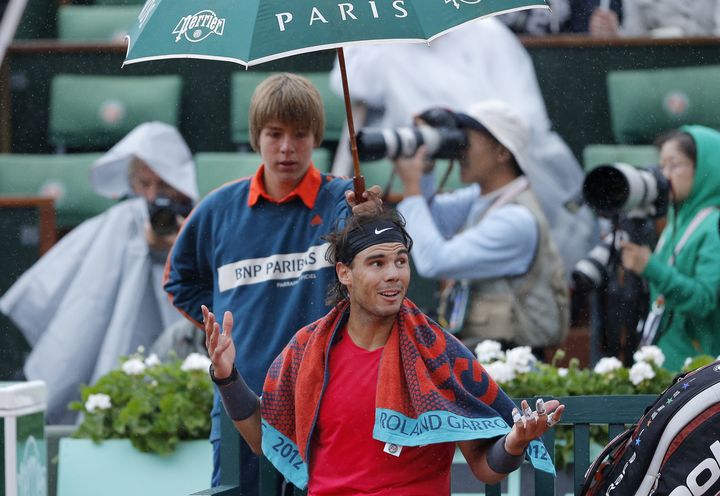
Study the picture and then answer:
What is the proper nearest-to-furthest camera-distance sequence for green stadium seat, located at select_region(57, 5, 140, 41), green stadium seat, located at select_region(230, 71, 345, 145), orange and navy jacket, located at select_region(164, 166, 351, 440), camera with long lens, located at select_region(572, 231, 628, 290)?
orange and navy jacket, located at select_region(164, 166, 351, 440)
camera with long lens, located at select_region(572, 231, 628, 290)
green stadium seat, located at select_region(230, 71, 345, 145)
green stadium seat, located at select_region(57, 5, 140, 41)

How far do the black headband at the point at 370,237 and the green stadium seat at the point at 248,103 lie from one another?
304 centimetres

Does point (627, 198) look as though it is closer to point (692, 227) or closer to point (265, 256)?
point (692, 227)

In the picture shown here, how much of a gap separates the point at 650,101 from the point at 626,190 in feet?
2.25

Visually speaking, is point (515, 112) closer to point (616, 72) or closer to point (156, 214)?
point (616, 72)

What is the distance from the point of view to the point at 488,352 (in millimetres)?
4871

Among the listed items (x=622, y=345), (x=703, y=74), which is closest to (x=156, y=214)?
(x=622, y=345)

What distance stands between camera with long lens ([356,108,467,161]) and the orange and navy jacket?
5.45 ft

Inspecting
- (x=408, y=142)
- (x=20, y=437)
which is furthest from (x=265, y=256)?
(x=408, y=142)

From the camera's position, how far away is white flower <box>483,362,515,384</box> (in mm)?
4605

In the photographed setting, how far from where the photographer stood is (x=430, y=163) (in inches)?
216

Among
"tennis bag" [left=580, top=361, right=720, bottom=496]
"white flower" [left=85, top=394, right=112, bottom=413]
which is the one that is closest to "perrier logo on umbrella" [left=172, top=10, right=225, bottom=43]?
"tennis bag" [left=580, top=361, right=720, bottom=496]

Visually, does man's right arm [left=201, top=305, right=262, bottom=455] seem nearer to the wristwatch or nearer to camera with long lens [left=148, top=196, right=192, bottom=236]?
the wristwatch

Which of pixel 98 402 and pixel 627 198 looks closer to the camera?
pixel 98 402

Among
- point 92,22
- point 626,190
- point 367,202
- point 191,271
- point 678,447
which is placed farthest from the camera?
point 92,22
